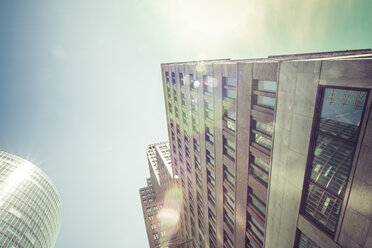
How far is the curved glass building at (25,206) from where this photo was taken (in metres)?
55.1

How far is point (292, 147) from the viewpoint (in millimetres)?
8484

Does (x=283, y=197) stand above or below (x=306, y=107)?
below

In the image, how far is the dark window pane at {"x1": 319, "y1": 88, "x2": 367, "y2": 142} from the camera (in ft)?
19.4

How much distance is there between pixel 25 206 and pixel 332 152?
94.7 metres

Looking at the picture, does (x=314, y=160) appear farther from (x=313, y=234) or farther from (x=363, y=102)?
(x=313, y=234)

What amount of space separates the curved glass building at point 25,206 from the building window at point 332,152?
81.9 meters

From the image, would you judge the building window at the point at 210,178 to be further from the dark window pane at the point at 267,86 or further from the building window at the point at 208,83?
the dark window pane at the point at 267,86

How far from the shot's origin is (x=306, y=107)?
751cm

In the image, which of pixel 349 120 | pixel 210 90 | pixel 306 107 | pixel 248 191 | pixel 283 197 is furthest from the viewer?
pixel 210 90

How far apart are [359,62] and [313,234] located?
8.02 metres

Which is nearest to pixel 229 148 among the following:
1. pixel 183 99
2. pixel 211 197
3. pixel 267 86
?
pixel 267 86

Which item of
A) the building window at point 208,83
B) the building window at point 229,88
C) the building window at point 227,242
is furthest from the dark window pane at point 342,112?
the building window at point 227,242

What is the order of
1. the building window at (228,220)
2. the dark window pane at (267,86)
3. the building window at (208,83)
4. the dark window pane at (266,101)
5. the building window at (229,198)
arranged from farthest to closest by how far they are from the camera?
the building window at (228,220) < the building window at (229,198) < the building window at (208,83) < the dark window pane at (266,101) < the dark window pane at (267,86)

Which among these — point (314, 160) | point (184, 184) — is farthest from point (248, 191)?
point (184, 184)
